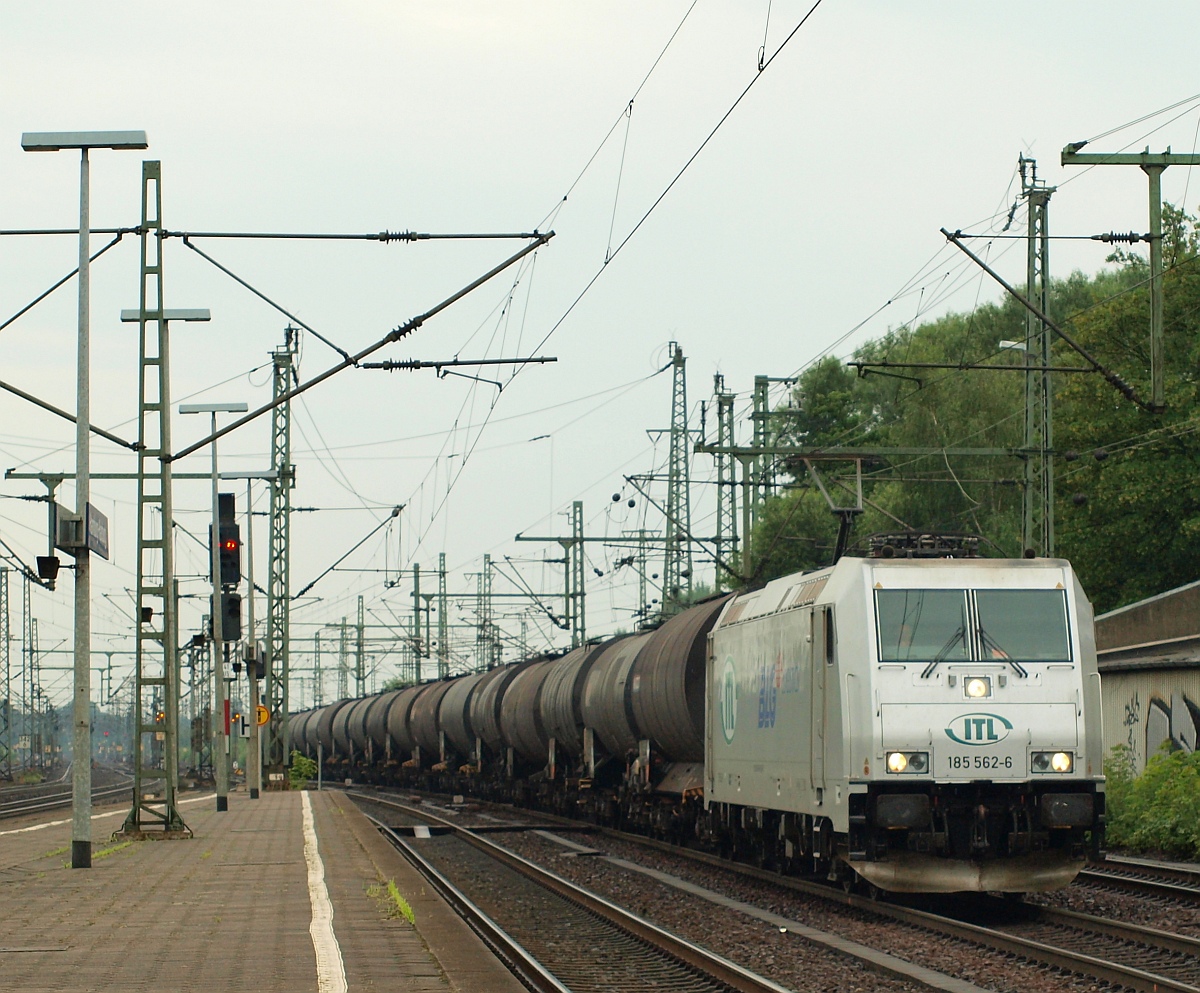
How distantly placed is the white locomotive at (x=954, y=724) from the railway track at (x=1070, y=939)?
1.44ft

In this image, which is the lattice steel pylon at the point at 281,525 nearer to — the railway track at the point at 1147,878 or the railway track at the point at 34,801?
the railway track at the point at 34,801

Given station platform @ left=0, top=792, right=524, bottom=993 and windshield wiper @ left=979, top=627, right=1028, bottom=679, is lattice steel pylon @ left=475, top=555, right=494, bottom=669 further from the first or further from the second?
windshield wiper @ left=979, top=627, right=1028, bottom=679

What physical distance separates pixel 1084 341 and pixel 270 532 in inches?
866

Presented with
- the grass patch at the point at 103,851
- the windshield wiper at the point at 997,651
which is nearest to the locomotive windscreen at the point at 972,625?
the windshield wiper at the point at 997,651

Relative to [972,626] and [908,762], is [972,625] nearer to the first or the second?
[972,626]

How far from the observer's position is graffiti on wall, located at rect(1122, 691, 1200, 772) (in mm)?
25812

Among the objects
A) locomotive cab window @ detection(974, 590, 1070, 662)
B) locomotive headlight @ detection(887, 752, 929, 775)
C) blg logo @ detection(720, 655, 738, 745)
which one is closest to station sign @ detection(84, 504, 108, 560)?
blg logo @ detection(720, 655, 738, 745)

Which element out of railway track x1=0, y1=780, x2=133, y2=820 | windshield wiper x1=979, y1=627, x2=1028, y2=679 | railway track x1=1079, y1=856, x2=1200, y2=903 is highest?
windshield wiper x1=979, y1=627, x2=1028, y2=679

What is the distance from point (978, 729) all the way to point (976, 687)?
37cm

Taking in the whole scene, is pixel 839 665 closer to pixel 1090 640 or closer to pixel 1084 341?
pixel 1090 640

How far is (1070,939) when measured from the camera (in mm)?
13500

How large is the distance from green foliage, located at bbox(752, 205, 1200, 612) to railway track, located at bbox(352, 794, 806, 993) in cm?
458

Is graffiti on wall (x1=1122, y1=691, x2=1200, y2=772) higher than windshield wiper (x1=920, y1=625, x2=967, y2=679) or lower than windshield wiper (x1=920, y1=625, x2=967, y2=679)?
lower

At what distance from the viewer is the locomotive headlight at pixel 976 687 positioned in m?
15.0
